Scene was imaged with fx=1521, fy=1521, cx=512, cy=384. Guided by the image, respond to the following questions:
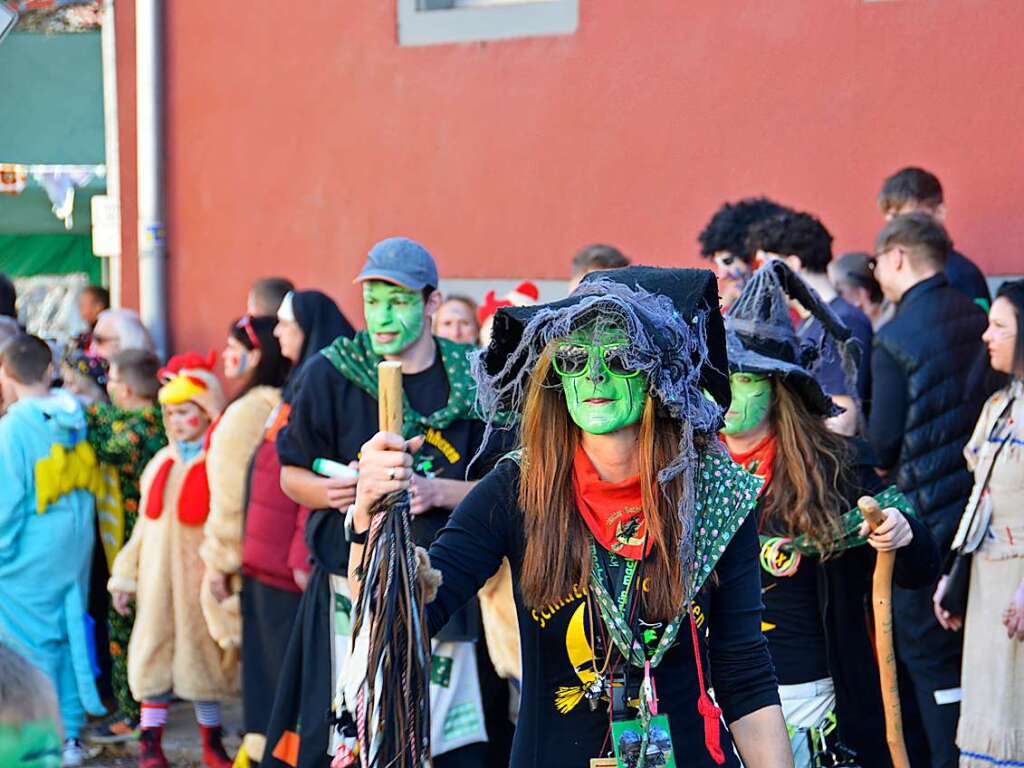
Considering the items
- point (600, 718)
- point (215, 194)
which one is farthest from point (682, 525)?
point (215, 194)

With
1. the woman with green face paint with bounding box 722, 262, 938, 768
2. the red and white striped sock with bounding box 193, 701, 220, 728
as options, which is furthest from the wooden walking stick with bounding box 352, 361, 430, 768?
the red and white striped sock with bounding box 193, 701, 220, 728

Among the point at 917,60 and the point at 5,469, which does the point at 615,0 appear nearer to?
the point at 917,60

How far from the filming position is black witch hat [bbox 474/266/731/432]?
3.07 metres

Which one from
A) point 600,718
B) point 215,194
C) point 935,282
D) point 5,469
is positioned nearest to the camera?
point 600,718

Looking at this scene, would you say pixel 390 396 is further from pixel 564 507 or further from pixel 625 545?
pixel 625 545

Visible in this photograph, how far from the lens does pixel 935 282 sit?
18.8 feet

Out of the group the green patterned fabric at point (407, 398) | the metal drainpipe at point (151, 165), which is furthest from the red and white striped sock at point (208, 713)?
the metal drainpipe at point (151, 165)

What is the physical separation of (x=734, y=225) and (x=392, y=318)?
7.31ft

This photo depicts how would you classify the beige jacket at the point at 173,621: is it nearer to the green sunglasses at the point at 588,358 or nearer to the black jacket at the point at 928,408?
the black jacket at the point at 928,408

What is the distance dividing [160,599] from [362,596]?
14.6 ft

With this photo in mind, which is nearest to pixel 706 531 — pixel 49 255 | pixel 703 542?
pixel 703 542

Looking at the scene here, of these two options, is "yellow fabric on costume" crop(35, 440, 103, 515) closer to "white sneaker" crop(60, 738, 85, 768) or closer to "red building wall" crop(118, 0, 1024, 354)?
"white sneaker" crop(60, 738, 85, 768)

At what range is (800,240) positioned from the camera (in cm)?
612

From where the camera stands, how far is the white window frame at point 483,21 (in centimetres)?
848
